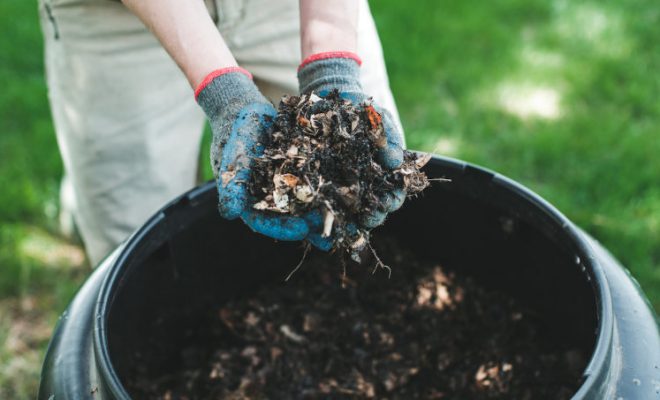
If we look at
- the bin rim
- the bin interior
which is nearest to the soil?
the bin interior

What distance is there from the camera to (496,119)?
2.71m

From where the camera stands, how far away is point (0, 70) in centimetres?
301

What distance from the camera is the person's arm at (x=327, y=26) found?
1.37 m

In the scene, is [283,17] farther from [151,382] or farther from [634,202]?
[634,202]

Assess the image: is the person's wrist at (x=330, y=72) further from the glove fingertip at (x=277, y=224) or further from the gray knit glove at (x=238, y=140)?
the glove fingertip at (x=277, y=224)

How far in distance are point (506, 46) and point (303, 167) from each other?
2251 mm

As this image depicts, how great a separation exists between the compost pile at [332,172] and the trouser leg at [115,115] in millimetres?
740

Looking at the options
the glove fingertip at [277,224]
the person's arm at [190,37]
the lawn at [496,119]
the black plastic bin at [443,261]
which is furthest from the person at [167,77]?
the lawn at [496,119]

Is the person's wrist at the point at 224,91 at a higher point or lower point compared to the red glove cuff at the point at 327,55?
lower

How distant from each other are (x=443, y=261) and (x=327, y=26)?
0.71 meters

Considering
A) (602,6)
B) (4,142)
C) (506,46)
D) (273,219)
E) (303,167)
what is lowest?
(4,142)

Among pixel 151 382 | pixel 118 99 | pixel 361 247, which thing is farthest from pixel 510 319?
pixel 118 99

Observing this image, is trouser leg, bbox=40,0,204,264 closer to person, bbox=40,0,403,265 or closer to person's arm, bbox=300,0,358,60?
person, bbox=40,0,403,265

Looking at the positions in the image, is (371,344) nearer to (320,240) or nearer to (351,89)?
(320,240)
